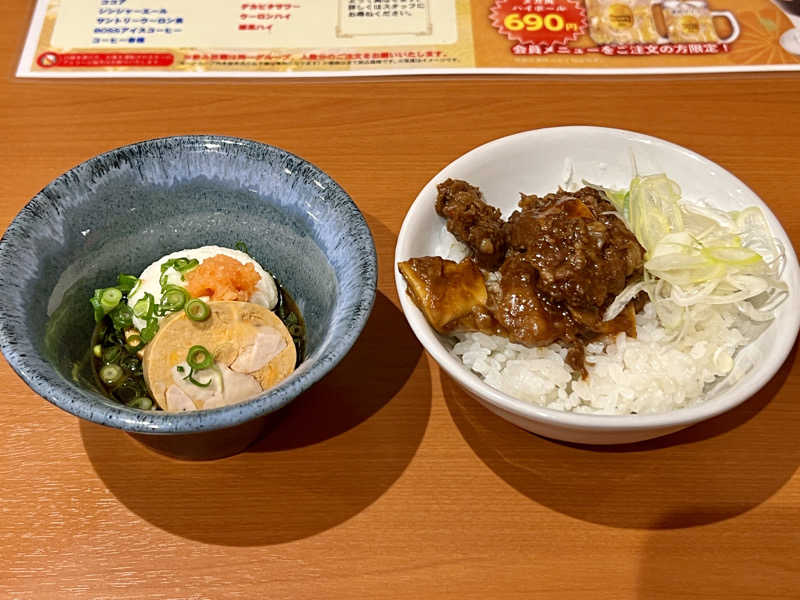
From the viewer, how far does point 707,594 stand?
1213mm

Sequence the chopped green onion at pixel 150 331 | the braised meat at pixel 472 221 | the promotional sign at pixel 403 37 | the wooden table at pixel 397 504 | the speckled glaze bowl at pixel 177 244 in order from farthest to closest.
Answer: the promotional sign at pixel 403 37 < the braised meat at pixel 472 221 < the chopped green onion at pixel 150 331 < the wooden table at pixel 397 504 < the speckled glaze bowl at pixel 177 244

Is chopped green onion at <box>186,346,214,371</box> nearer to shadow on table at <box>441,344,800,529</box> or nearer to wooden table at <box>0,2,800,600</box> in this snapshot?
wooden table at <box>0,2,800,600</box>

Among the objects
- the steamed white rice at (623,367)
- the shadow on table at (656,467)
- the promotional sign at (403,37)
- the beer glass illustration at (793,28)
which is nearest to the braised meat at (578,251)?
the steamed white rice at (623,367)

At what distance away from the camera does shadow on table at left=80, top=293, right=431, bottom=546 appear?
130 centimetres

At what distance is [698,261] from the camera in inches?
55.7

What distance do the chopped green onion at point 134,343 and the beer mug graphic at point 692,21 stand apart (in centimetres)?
196

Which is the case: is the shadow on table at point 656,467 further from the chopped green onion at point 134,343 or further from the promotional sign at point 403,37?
the promotional sign at point 403,37

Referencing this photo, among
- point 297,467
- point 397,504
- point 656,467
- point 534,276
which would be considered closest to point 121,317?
point 297,467

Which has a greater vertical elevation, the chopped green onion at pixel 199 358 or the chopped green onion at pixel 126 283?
the chopped green onion at pixel 126 283

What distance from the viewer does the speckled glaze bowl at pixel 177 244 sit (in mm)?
1125

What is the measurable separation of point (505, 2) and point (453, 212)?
1.25m

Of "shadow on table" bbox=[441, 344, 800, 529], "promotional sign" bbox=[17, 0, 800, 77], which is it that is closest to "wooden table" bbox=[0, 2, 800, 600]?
"shadow on table" bbox=[441, 344, 800, 529]

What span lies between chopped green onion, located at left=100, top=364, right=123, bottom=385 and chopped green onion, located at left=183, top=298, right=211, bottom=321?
0.65 ft

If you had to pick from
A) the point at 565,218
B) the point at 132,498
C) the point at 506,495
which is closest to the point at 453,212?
the point at 565,218
